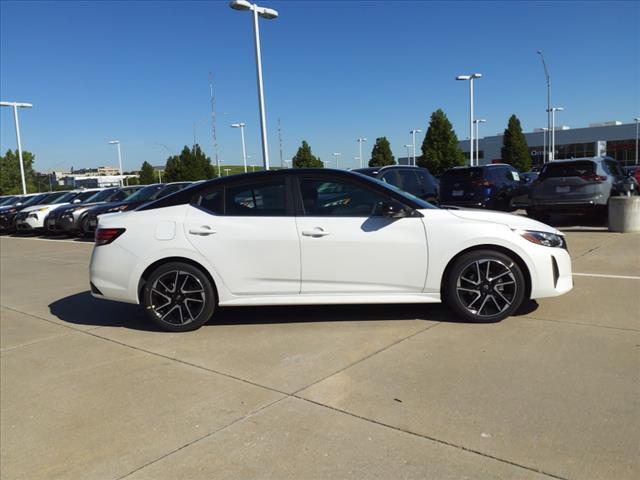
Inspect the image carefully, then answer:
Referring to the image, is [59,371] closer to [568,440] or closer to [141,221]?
[141,221]

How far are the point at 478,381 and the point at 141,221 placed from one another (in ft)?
11.5

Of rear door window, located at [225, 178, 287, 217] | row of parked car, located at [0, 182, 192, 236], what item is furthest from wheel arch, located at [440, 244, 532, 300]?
row of parked car, located at [0, 182, 192, 236]

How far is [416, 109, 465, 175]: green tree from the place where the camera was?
4266 centimetres

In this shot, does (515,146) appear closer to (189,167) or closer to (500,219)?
(189,167)

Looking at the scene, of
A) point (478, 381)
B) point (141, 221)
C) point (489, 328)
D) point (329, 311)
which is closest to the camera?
A: point (478, 381)

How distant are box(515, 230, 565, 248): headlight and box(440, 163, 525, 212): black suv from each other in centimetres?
913

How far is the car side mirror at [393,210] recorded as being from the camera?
504 cm

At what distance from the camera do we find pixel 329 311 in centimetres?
575

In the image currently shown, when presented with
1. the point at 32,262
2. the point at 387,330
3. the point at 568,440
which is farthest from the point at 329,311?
the point at 32,262

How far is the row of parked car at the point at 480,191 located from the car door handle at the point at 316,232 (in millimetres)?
3615

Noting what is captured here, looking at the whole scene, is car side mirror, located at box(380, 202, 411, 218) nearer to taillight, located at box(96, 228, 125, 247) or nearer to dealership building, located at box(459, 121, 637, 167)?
taillight, located at box(96, 228, 125, 247)

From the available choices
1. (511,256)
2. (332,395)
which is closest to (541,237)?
(511,256)

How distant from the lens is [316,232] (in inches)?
199

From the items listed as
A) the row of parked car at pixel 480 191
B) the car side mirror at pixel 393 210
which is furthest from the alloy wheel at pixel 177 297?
the row of parked car at pixel 480 191
